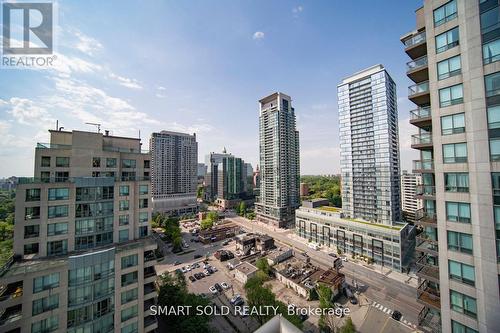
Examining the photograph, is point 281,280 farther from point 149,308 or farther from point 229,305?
point 149,308

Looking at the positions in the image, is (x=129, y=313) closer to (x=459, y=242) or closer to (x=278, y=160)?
(x=459, y=242)

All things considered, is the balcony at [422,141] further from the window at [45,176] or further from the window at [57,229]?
the window at [45,176]

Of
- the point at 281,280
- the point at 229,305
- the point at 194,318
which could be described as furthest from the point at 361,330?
the point at 194,318

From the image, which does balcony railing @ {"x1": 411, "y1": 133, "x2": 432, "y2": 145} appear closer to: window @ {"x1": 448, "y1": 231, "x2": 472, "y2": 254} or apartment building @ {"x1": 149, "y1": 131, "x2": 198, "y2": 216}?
window @ {"x1": 448, "y1": 231, "x2": 472, "y2": 254}

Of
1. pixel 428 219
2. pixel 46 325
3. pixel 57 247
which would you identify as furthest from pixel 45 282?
pixel 428 219

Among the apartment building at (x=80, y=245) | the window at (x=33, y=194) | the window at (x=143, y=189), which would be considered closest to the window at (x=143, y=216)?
the apartment building at (x=80, y=245)

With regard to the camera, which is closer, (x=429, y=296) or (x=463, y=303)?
(x=463, y=303)
